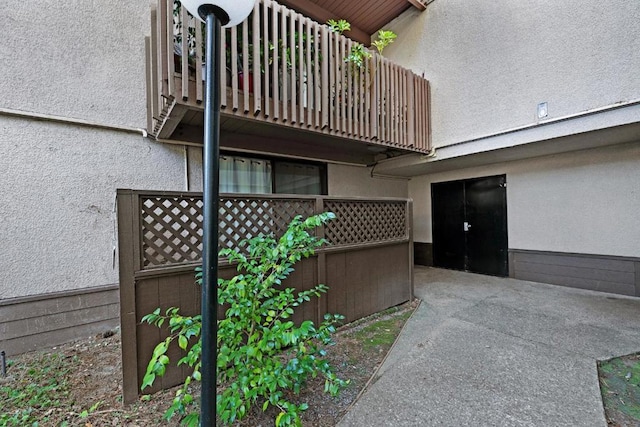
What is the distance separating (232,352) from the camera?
1.64 m

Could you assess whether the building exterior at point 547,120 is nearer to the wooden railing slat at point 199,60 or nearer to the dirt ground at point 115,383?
the dirt ground at point 115,383

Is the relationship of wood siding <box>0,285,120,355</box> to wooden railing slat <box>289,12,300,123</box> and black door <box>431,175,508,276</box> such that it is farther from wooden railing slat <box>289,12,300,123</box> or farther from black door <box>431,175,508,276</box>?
black door <box>431,175,508,276</box>

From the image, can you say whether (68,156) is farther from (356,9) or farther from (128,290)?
(356,9)

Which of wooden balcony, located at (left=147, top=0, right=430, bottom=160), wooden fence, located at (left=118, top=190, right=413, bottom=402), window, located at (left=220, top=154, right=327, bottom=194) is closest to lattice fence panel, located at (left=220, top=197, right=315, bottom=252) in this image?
wooden fence, located at (left=118, top=190, right=413, bottom=402)

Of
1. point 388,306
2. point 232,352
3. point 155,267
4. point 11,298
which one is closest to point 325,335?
point 232,352

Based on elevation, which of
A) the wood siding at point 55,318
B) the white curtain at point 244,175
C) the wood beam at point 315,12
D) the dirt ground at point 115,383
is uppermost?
the wood beam at point 315,12

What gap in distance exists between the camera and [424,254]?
6.90 metres

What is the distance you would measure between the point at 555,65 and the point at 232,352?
17.6 ft

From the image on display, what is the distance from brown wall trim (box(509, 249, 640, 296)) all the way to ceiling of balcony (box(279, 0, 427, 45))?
5.50m

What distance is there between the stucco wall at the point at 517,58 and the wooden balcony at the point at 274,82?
1188 millimetres

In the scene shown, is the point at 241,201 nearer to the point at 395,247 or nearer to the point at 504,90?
the point at 395,247

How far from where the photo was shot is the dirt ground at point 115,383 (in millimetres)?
1783

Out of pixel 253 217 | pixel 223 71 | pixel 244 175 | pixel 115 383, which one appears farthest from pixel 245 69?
pixel 115 383

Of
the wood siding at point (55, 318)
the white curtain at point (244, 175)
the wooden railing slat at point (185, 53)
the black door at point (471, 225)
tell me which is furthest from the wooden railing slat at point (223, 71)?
the black door at point (471, 225)
